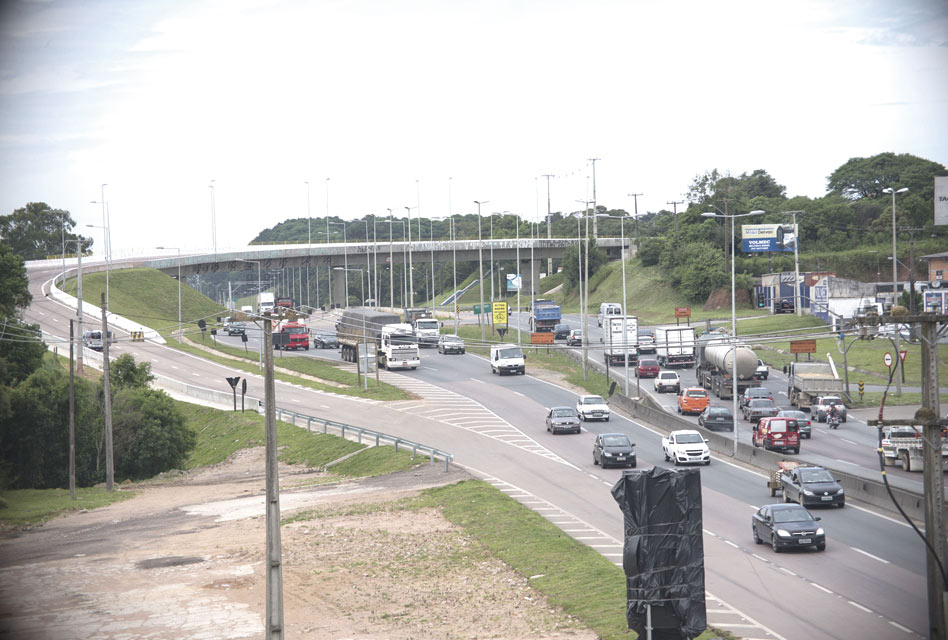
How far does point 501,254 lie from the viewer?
14575 cm

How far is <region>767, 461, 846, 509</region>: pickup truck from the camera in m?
34.8

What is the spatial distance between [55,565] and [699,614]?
77.3 feet

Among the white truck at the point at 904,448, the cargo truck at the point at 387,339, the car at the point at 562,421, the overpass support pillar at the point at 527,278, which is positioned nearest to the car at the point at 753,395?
the car at the point at 562,421

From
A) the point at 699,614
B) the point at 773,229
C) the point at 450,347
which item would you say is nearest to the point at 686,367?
the point at 450,347

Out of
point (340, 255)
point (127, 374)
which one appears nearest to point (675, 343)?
point (127, 374)

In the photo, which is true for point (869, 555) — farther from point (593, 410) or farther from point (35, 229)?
point (35, 229)

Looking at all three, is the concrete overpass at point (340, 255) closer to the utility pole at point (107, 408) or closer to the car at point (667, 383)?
the car at point (667, 383)

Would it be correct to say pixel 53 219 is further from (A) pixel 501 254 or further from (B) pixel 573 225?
(B) pixel 573 225

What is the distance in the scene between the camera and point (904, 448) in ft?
139

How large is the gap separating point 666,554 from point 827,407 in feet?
142

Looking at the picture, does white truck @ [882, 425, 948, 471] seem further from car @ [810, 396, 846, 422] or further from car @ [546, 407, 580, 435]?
car @ [546, 407, 580, 435]

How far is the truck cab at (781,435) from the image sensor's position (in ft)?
152

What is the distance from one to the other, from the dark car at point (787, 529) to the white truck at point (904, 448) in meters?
15.1

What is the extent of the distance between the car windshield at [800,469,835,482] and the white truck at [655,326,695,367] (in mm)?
32192
